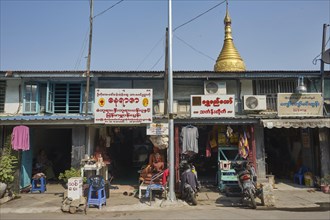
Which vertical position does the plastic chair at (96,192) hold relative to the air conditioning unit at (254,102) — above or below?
below

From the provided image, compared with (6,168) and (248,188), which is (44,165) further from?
(248,188)

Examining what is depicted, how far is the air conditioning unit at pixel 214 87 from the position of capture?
42.3 feet

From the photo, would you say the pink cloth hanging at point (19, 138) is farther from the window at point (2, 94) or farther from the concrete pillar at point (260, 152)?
the concrete pillar at point (260, 152)

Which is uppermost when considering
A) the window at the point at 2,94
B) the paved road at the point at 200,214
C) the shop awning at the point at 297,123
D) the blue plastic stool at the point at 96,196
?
the window at the point at 2,94

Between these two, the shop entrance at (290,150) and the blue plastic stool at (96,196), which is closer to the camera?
the blue plastic stool at (96,196)

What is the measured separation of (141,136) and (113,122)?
21.5 feet

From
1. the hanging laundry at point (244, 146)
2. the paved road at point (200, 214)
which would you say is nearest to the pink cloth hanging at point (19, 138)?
the paved road at point (200, 214)

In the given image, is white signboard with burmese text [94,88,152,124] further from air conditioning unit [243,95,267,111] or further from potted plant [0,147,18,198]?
air conditioning unit [243,95,267,111]

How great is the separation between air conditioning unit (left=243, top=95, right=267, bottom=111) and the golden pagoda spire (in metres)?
11.7

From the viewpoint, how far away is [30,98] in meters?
12.8

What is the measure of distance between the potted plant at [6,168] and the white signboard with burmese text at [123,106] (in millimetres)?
3676

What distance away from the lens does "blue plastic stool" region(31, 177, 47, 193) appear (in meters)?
11.2

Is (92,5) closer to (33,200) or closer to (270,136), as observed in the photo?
(33,200)

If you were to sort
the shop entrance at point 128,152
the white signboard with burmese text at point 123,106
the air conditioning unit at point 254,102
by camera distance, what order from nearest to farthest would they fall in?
the white signboard with burmese text at point 123,106 < the air conditioning unit at point 254,102 < the shop entrance at point 128,152
